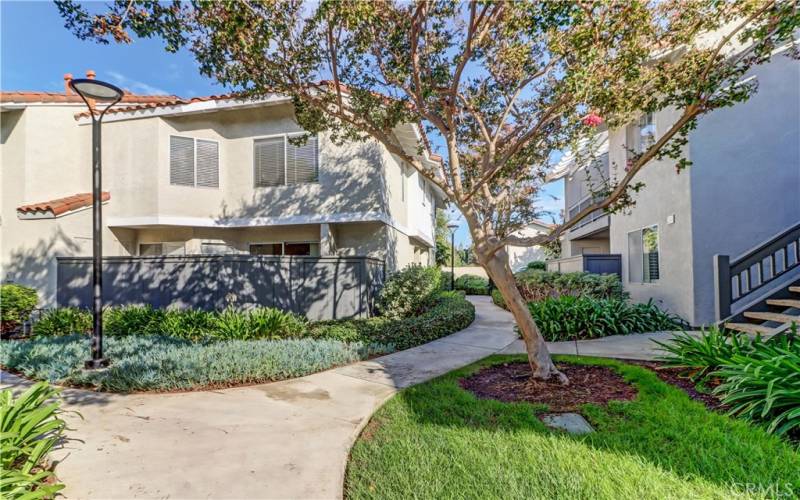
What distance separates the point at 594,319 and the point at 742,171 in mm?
4548

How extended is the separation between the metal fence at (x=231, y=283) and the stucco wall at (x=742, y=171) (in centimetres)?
784

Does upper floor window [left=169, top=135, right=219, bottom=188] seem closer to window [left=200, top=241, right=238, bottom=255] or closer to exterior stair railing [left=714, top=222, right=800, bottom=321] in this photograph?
window [left=200, top=241, right=238, bottom=255]

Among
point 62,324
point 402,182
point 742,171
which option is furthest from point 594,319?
point 62,324

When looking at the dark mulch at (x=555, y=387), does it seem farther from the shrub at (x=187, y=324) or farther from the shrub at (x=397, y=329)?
the shrub at (x=187, y=324)

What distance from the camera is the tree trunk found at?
17.1ft

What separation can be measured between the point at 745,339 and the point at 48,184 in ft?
55.3

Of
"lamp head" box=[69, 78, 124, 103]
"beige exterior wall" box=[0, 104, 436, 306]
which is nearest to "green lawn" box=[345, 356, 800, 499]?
"lamp head" box=[69, 78, 124, 103]

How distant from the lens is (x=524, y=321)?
5316 millimetres

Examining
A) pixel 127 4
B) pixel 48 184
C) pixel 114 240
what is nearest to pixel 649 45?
pixel 127 4

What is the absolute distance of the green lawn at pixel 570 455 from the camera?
2.72 metres

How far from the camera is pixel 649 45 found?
477cm

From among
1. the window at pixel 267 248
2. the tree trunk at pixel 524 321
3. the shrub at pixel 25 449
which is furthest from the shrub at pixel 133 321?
the tree trunk at pixel 524 321

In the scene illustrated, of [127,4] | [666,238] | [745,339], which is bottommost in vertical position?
[745,339]

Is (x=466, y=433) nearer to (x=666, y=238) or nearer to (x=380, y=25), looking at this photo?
(x=380, y=25)
